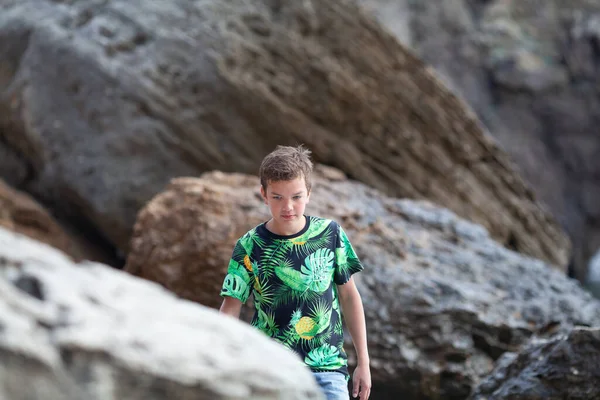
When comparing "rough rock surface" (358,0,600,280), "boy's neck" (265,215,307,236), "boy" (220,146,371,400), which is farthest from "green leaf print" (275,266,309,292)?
"rough rock surface" (358,0,600,280)

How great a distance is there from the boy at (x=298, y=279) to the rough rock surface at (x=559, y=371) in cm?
112

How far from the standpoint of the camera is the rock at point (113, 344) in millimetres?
1004

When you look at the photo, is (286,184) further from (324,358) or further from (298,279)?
(324,358)

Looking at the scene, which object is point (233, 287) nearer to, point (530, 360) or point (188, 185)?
point (530, 360)

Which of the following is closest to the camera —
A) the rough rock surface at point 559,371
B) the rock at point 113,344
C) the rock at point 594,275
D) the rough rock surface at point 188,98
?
the rock at point 113,344

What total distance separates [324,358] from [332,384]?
80mm

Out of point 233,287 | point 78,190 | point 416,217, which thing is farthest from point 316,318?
point 78,190

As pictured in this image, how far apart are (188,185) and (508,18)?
11464 millimetres

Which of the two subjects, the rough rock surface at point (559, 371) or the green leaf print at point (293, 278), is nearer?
the green leaf print at point (293, 278)

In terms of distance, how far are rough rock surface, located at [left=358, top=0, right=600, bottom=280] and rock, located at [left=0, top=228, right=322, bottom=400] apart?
12131 mm

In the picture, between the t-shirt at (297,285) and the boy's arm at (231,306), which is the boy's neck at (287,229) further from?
the boy's arm at (231,306)

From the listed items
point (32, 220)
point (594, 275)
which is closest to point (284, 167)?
point (32, 220)

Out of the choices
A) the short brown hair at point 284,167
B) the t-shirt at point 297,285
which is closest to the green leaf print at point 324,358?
the t-shirt at point 297,285

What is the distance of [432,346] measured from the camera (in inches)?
144
